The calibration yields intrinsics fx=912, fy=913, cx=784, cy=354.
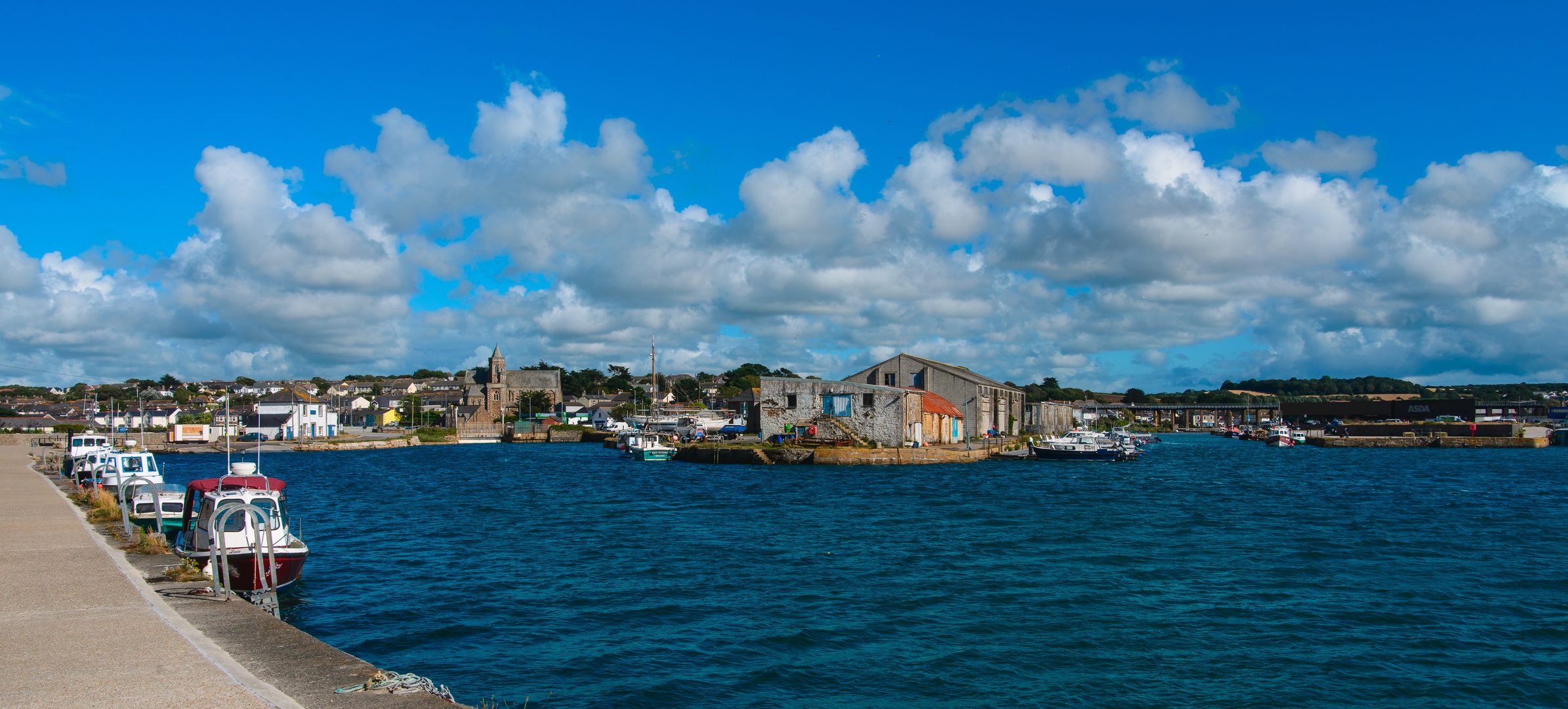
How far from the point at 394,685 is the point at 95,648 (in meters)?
3.72

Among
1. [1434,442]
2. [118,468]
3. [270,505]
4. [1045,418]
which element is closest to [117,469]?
[118,468]

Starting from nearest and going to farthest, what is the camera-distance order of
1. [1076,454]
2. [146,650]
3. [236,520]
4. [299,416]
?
[146,650] → [236,520] → [1076,454] → [299,416]

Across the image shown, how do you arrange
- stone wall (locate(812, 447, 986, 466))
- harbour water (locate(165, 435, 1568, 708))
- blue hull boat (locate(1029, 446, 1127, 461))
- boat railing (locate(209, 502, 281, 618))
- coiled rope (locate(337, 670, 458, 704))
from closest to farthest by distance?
coiled rope (locate(337, 670, 458, 704)), harbour water (locate(165, 435, 1568, 708)), boat railing (locate(209, 502, 281, 618)), stone wall (locate(812, 447, 986, 466)), blue hull boat (locate(1029, 446, 1127, 461))

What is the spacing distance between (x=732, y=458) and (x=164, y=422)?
100 metres

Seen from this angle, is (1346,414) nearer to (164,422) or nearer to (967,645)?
(967,645)

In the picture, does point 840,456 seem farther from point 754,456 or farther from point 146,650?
point 146,650

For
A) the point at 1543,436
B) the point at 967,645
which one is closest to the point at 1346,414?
the point at 1543,436

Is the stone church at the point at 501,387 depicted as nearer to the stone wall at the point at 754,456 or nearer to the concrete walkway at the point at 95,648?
the stone wall at the point at 754,456

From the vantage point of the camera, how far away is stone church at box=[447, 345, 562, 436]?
5974 inches

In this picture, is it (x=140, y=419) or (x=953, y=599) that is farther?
(x=140, y=419)

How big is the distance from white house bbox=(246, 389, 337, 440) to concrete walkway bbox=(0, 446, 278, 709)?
321ft

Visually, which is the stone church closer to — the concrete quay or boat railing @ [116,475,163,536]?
boat railing @ [116,475,163,536]

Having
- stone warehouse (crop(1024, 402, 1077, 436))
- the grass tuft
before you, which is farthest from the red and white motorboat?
the grass tuft

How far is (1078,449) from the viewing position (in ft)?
213
